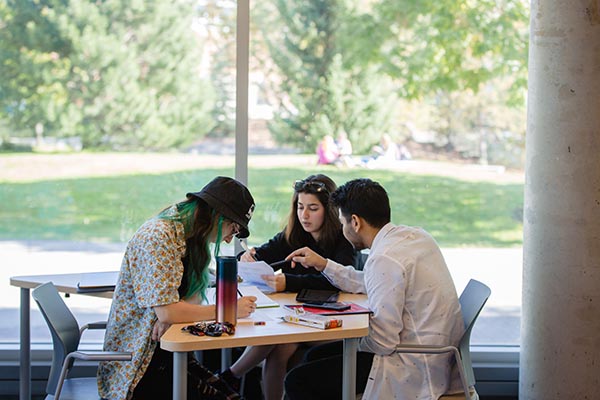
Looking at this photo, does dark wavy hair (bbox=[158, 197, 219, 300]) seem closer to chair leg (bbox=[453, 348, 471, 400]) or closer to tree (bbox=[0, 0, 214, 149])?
chair leg (bbox=[453, 348, 471, 400])

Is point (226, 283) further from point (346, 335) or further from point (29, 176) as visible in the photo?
point (29, 176)

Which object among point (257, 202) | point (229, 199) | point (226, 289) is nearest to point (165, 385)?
point (226, 289)

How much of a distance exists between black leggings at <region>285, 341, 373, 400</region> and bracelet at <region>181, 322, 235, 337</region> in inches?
22.1

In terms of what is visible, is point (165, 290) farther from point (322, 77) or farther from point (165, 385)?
point (322, 77)

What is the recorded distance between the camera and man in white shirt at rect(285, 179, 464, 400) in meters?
3.36

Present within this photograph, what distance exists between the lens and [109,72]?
16.3 feet

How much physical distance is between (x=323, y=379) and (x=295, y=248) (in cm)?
108

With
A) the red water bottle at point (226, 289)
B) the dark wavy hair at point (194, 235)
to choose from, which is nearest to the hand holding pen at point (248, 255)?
the dark wavy hair at point (194, 235)

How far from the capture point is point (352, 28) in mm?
5043

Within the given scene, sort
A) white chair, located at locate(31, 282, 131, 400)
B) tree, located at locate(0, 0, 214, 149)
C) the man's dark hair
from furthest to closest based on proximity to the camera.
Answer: tree, located at locate(0, 0, 214, 149)
the man's dark hair
white chair, located at locate(31, 282, 131, 400)

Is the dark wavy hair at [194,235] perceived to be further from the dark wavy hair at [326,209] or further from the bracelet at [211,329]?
the dark wavy hair at [326,209]

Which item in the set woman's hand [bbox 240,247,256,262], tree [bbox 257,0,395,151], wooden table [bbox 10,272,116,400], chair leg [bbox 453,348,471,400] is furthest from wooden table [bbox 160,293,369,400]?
tree [bbox 257,0,395,151]

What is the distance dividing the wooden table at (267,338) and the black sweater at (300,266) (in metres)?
0.54

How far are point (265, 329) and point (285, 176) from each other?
2.02 metres
